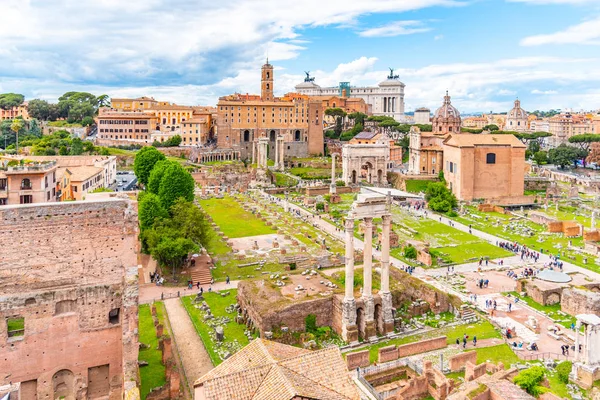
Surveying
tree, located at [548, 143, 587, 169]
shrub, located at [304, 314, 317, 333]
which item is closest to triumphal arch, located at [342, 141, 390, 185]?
tree, located at [548, 143, 587, 169]

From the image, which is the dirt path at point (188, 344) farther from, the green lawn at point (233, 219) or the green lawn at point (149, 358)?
the green lawn at point (233, 219)

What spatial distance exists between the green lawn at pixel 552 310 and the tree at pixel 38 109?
4476 inches

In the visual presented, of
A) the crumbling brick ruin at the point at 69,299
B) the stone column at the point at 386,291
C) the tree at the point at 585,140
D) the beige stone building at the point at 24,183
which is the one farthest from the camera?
the tree at the point at 585,140

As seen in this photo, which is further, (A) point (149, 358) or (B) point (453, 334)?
(B) point (453, 334)

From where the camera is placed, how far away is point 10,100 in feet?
386

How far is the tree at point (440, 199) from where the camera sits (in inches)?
2511

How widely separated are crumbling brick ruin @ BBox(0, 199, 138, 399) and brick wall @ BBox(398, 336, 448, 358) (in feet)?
43.6

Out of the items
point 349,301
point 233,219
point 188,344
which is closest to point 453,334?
point 349,301

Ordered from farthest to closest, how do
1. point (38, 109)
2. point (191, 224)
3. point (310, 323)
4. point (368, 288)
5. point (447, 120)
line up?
1. point (38, 109)
2. point (447, 120)
3. point (191, 224)
4. point (368, 288)
5. point (310, 323)

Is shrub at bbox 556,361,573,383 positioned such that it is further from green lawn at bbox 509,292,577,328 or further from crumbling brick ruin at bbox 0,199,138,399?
crumbling brick ruin at bbox 0,199,138,399

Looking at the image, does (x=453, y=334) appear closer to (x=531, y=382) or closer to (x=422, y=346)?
(x=422, y=346)

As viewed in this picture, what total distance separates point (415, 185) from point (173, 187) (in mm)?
43090

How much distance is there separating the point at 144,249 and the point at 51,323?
21620 mm

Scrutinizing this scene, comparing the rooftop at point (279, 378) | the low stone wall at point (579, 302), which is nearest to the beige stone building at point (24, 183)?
the rooftop at point (279, 378)
